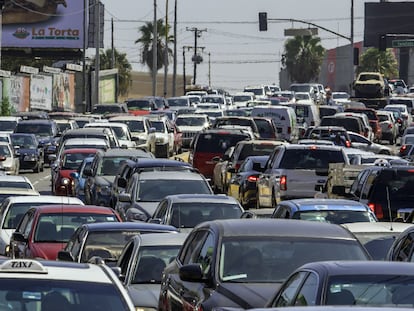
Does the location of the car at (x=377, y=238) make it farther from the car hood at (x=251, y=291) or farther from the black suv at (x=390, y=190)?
the black suv at (x=390, y=190)

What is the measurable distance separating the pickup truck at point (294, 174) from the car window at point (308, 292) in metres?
18.4

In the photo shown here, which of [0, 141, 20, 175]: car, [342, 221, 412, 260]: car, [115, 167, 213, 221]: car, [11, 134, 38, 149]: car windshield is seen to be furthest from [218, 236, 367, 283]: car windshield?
[11, 134, 38, 149]: car windshield

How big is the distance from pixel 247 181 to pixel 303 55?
130708 mm

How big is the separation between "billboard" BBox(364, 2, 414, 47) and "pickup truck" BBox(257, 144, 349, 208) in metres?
94.3

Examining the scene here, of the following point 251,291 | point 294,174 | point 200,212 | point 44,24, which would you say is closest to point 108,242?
point 200,212

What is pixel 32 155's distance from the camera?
4953cm

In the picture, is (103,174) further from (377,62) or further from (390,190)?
(377,62)

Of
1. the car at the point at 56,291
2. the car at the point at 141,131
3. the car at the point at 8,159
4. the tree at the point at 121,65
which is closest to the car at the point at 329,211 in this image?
the car at the point at 56,291

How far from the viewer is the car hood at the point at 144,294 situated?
1400 cm

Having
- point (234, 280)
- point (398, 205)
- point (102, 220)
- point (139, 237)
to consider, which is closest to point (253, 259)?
point (234, 280)

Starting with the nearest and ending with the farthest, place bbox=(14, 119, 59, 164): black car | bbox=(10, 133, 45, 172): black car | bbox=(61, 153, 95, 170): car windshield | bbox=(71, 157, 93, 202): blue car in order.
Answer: bbox=(71, 157, 93, 202): blue car
bbox=(61, 153, 95, 170): car windshield
bbox=(10, 133, 45, 172): black car
bbox=(14, 119, 59, 164): black car

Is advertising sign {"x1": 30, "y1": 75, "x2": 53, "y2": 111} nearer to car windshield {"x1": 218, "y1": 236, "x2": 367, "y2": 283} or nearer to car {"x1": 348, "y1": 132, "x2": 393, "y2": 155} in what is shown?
car {"x1": 348, "y1": 132, "x2": 393, "y2": 155}

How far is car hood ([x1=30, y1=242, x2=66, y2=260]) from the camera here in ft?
63.0

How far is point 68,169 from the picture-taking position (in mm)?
37781
